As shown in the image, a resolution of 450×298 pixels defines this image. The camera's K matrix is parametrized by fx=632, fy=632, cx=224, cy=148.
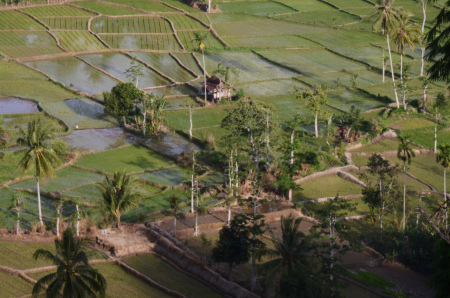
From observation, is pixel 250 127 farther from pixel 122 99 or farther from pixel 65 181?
pixel 122 99

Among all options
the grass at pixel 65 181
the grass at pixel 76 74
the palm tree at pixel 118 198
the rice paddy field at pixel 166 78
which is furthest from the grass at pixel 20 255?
the grass at pixel 76 74

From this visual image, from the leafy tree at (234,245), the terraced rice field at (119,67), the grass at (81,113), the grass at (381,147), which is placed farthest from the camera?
the terraced rice field at (119,67)

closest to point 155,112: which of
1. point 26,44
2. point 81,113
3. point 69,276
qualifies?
point 81,113

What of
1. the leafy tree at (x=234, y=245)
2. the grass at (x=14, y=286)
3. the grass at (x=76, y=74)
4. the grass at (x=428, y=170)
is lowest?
the grass at (x=428, y=170)

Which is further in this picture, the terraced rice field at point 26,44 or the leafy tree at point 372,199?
the terraced rice field at point 26,44

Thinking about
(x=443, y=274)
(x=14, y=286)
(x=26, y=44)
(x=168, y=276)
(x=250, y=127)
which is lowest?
(x=168, y=276)

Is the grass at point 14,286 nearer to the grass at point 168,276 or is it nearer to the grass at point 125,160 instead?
the grass at point 168,276
